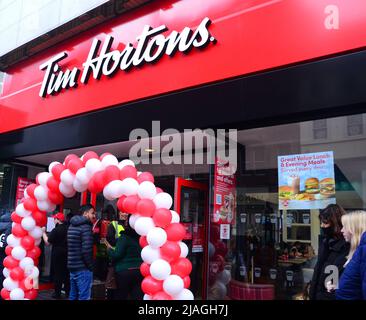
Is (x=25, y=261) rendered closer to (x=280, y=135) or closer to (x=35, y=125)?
(x=35, y=125)

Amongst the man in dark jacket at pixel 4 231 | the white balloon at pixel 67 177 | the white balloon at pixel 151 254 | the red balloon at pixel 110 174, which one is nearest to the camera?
the white balloon at pixel 151 254

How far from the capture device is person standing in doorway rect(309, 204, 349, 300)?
333 cm

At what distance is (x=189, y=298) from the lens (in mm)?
3801

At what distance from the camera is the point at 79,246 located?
201 inches

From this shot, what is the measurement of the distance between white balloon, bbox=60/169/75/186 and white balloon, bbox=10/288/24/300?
158 centimetres

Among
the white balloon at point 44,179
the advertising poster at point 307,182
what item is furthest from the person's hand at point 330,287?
the white balloon at point 44,179

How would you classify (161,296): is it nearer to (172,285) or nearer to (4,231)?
(172,285)

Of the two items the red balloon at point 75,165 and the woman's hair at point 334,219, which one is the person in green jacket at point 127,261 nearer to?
the red balloon at point 75,165

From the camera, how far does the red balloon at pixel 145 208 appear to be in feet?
12.6

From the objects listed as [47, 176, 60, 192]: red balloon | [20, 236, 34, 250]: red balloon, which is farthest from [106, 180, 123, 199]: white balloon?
[20, 236, 34, 250]: red balloon

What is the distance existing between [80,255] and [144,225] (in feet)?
5.77

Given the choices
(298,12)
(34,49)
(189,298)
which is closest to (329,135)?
(298,12)

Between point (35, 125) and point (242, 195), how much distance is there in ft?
14.2

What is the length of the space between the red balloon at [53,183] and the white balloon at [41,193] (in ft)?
0.35
